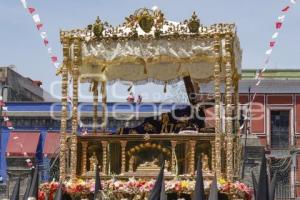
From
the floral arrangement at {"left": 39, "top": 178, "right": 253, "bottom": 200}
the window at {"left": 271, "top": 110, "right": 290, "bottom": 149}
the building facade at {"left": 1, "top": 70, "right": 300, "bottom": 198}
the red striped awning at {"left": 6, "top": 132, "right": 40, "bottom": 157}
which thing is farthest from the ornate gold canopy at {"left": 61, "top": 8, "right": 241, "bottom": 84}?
the window at {"left": 271, "top": 110, "right": 290, "bottom": 149}

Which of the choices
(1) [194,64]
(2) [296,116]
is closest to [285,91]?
(2) [296,116]

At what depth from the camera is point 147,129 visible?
17188 mm

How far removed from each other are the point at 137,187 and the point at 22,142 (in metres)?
17.1

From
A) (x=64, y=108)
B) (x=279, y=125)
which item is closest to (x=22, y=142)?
(x=279, y=125)

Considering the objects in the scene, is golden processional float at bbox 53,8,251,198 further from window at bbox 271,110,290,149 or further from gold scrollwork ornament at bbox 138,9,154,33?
window at bbox 271,110,290,149

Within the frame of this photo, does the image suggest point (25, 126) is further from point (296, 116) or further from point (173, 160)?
point (173, 160)

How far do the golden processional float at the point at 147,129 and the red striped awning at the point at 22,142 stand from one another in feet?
49.0

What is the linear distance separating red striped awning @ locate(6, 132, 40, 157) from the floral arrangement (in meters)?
15.5

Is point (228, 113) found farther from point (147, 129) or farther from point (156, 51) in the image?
point (147, 129)

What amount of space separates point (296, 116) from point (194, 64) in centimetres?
2270

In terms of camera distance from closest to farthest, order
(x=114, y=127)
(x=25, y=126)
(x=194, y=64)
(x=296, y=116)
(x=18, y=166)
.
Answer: (x=194, y=64) < (x=18, y=166) < (x=114, y=127) < (x=25, y=126) < (x=296, y=116)

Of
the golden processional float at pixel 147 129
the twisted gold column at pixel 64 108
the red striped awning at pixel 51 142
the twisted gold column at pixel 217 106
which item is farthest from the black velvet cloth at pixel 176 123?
the red striped awning at pixel 51 142

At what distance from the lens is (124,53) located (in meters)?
16.5

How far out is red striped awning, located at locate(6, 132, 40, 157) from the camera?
103 feet
